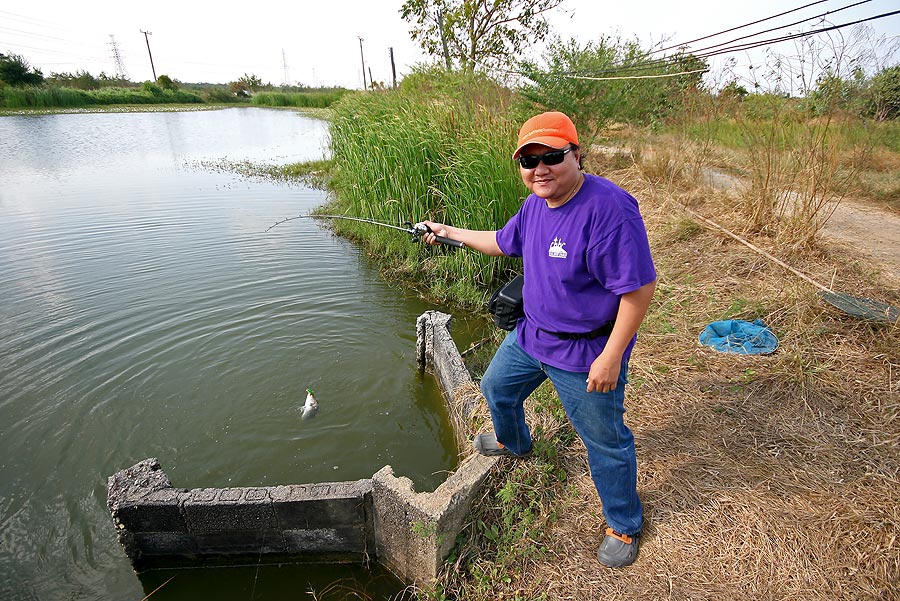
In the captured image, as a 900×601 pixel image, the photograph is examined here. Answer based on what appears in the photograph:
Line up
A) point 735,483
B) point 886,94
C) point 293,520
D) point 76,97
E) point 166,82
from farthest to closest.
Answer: point 166,82, point 76,97, point 886,94, point 293,520, point 735,483

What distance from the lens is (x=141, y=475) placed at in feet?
8.48

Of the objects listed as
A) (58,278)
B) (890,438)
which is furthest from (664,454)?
(58,278)

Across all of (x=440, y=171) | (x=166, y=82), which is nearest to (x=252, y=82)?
(x=166, y=82)

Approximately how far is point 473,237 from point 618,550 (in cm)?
173

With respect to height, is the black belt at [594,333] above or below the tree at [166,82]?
below

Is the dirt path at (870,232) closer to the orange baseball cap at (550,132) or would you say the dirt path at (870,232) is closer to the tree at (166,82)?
the orange baseball cap at (550,132)

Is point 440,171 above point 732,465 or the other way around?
above

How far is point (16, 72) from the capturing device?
33.3 meters

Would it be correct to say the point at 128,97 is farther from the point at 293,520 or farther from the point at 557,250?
the point at 557,250

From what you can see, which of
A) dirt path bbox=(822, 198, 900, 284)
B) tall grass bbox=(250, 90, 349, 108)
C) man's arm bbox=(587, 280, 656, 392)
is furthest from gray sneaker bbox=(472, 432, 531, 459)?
tall grass bbox=(250, 90, 349, 108)

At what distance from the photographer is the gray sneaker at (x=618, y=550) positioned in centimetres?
212

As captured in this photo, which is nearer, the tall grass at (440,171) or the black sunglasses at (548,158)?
the black sunglasses at (548,158)

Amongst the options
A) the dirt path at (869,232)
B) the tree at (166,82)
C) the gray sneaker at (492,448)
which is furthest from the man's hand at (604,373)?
the tree at (166,82)

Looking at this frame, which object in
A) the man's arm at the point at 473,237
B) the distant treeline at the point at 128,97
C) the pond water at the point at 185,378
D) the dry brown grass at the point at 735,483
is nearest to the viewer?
the dry brown grass at the point at 735,483
